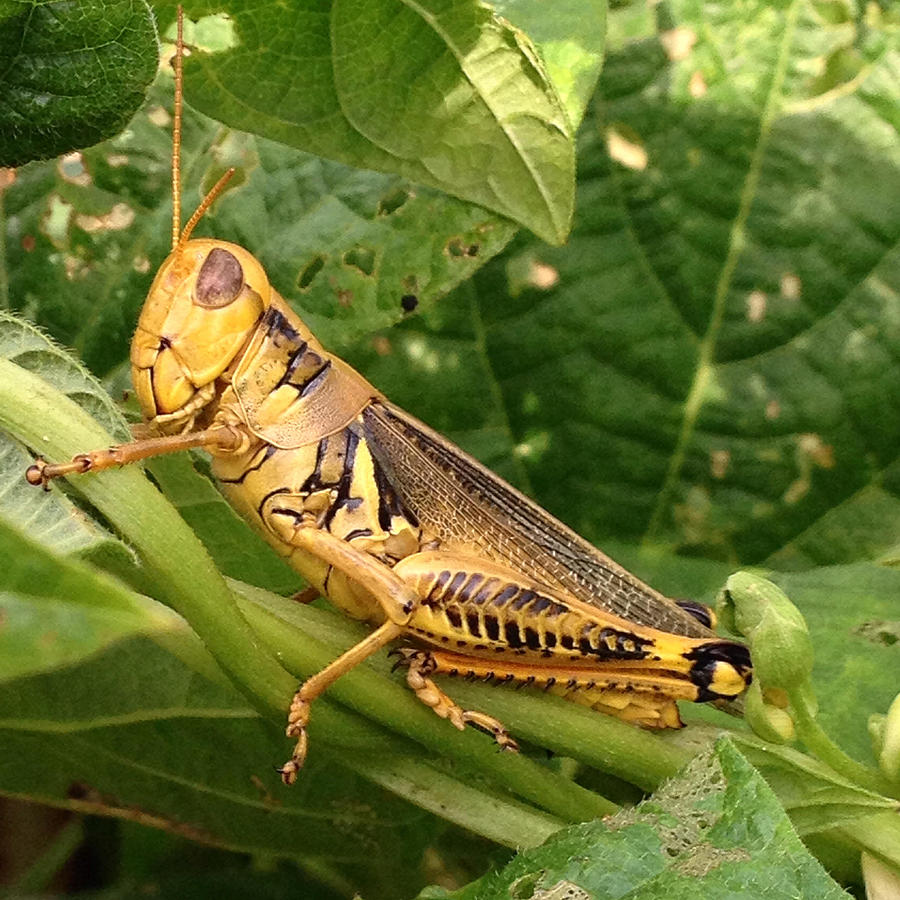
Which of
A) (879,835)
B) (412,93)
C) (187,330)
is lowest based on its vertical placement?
(879,835)

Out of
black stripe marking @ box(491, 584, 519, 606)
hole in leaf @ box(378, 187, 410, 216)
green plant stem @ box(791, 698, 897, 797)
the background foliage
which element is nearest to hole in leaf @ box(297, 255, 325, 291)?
the background foliage

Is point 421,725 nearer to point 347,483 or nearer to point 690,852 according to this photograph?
point 690,852

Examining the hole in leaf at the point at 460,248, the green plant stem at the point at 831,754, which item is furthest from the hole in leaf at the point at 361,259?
the green plant stem at the point at 831,754

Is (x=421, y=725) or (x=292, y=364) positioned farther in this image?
(x=292, y=364)

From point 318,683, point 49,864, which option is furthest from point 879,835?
point 49,864

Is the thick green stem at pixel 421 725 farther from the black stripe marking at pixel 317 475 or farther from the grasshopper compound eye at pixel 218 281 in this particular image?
the grasshopper compound eye at pixel 218 281

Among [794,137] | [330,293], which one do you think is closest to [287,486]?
[330,293]

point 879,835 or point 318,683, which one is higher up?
point 318,683
